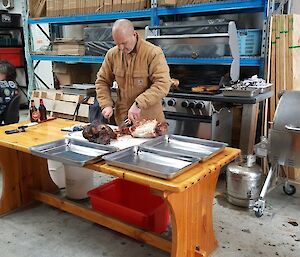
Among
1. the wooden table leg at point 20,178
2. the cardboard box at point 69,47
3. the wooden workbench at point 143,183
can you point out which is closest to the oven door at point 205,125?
the wooden workbench at point 143,183

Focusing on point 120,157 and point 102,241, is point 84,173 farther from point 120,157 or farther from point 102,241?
point 120,157

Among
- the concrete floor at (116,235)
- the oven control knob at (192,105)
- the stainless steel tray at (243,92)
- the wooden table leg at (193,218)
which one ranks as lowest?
the concrete floor at (116,235)

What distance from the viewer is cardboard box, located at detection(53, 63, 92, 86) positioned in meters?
5.14

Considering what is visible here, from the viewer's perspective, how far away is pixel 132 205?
2.48m

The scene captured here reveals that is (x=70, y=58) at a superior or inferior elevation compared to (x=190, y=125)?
superior

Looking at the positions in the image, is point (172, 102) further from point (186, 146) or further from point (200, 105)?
point (186, 146)

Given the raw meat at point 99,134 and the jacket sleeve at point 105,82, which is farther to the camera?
the jacket sleeve at point 105,82

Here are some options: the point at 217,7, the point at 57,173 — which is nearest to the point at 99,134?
the point at 57,173

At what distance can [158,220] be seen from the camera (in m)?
2.24

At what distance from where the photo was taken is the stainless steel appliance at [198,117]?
308 cm

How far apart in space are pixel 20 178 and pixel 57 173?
38 cm

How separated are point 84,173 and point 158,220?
838 mm

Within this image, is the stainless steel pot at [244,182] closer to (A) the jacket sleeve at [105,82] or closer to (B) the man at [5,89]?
(A) the jacket sleeve at [105,82]

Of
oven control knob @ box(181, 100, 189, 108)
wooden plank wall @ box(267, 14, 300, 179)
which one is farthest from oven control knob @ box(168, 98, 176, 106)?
wooden plank wall @ box(267, 14, 300, 179)
